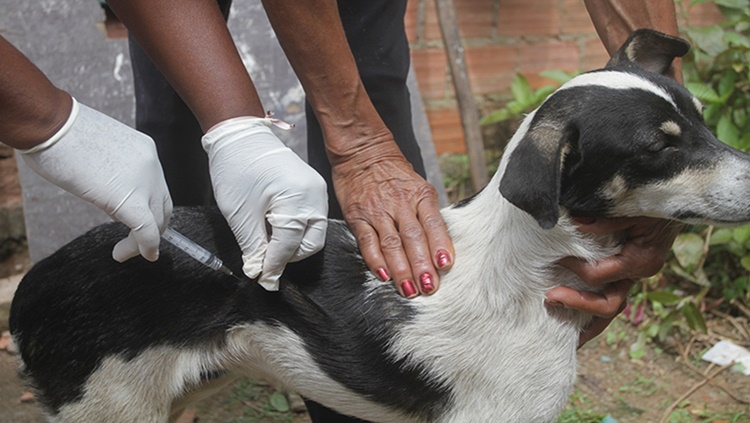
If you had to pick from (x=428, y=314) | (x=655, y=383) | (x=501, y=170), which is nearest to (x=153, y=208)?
(x=428, y=314)

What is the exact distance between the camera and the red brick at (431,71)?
4.26 metres

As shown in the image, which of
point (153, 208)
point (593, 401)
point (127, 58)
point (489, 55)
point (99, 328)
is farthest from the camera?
point (489, 55)

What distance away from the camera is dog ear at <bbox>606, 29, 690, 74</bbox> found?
191 centimetres

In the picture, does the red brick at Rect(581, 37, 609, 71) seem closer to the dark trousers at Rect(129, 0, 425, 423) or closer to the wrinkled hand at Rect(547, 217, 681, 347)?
the dark trousers at Rect(129, 0, 425, 423)

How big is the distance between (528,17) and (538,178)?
298cm

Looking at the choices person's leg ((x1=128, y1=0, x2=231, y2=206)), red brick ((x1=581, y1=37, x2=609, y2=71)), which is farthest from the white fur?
red brick ((x1=581, y1=37, x2=609, y2=71))

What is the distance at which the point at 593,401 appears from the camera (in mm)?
3031

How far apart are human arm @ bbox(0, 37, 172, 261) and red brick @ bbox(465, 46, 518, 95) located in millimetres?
2836

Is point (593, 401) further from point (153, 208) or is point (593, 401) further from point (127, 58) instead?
point (127, 58)

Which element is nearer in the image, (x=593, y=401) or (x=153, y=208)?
(x=153, y=208)

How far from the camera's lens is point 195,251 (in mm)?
1897

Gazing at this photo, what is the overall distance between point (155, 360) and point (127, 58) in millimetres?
1988

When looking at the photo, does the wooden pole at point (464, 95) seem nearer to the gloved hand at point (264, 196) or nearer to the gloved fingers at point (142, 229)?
the gloved hand at point (264, 196)

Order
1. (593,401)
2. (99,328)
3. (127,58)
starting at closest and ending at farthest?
1. (99,328)
2. (593,401)
3. (127,58)
